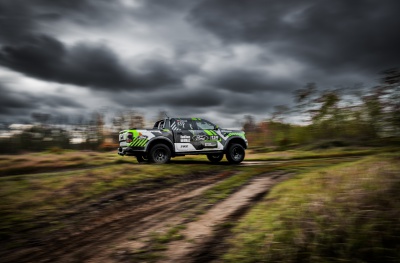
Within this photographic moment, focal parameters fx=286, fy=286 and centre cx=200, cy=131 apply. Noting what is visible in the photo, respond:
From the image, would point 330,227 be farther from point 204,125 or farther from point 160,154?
point 204,125

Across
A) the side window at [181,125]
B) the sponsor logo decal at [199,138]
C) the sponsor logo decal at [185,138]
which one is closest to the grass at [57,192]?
A: the sponsor logo decal at [185,138]

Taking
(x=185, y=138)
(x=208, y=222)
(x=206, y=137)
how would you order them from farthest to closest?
(x=206, y=137)
(x=185, y=138)
(x=208, y=222)

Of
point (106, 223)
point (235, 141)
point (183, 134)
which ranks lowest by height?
point (106, 223)

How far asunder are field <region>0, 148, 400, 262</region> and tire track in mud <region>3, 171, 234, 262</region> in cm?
1

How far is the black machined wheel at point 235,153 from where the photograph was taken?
38.3 ft

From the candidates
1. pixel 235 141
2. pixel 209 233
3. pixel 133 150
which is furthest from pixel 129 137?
pixel 209 233

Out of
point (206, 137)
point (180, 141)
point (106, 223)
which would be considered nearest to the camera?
point (106, 223)

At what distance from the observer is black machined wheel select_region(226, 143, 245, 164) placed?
1168 cm

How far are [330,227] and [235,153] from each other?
882cm

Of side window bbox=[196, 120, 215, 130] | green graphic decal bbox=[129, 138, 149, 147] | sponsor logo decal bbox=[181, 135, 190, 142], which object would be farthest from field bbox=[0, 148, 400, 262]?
side window bbox=[196, 120, 215, 130]

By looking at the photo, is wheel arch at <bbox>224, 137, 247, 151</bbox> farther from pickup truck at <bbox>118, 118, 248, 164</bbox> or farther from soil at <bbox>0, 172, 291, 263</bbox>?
soil at <bbox>0, 172, 291, 263</bbox>

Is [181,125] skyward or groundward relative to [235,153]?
skyward

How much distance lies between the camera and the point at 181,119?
11.1 metres

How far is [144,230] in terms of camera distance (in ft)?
12.3
